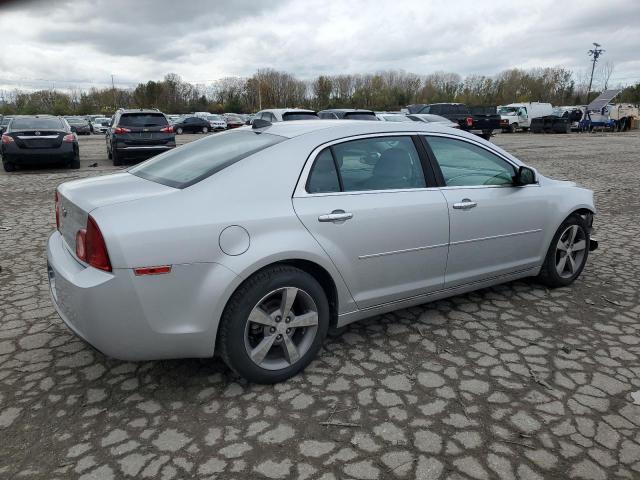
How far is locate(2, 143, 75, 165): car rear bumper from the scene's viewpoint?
41.0 ft

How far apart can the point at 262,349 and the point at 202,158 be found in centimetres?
135

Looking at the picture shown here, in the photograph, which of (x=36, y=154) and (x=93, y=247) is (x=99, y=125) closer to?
(x=36, y=154)

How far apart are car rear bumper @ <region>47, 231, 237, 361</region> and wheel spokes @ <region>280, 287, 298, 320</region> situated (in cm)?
36

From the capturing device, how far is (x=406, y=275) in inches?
137

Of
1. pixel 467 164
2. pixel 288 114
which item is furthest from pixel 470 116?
pixel 467 164

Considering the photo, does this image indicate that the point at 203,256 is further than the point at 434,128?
No

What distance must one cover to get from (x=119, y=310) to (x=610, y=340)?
3.28 metres

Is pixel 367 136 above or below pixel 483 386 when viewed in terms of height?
above

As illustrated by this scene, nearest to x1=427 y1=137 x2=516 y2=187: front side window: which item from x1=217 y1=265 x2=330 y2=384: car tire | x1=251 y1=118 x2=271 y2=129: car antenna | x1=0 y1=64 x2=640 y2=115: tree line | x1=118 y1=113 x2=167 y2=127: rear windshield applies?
x1=251 y1=118 x2=271 y2=129: car antenna

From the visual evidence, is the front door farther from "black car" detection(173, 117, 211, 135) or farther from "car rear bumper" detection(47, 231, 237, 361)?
"black car" detection(173, 117, 211, 135)

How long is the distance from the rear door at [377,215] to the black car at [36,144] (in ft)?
38.6

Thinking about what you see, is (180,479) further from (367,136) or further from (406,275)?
(367,136)

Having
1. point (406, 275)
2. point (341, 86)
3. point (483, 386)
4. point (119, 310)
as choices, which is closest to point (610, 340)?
point (483, 386)

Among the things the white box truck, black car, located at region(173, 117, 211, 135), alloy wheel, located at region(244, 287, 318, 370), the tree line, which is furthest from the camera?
the tree line
